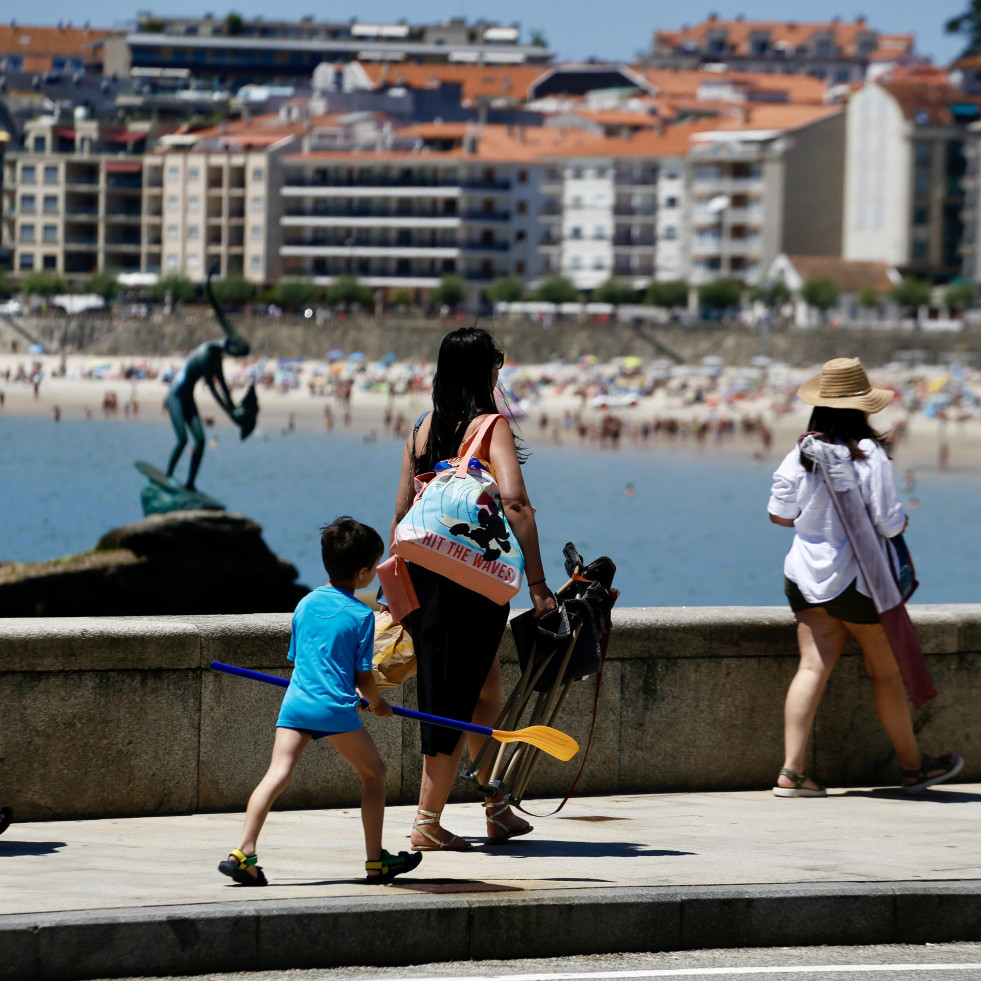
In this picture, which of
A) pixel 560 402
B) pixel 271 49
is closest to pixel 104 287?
pixel 560 402

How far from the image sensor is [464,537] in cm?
548

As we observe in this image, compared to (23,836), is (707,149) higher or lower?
higher

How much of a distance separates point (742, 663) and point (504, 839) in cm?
162

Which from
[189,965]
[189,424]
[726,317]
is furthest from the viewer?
[726,317]

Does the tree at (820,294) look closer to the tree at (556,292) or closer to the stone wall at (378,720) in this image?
the tree at (556,292)

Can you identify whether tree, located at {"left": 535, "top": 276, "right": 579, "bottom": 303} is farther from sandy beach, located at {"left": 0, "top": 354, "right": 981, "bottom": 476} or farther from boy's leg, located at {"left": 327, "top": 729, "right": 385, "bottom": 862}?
boy's leg, located at {"left": 327, "top": 729, "right": 385, "bottom": 862}

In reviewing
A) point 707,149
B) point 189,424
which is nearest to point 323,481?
point 189,424

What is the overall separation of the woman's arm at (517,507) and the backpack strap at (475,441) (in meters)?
0.03

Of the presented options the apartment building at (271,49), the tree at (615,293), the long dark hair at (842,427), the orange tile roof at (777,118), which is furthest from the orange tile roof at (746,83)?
the long dark hair at (842,427)

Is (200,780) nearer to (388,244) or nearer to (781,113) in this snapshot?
(781,113)

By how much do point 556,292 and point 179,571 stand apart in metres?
83.9

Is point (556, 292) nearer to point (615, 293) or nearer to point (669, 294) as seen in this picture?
point (615, 293)

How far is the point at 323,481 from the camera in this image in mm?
66500

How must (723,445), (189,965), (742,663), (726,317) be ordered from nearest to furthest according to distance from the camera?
(189,965) < (742,663) < (723,445) < (726,317)
